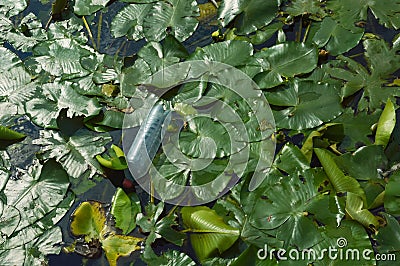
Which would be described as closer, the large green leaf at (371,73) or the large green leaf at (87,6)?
the large green leaf at (371,73)

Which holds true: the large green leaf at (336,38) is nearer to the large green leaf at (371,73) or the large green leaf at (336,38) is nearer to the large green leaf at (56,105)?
the large green leaf at (371,73)

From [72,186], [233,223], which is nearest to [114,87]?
[72,186]

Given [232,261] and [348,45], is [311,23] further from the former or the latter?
[232,261]

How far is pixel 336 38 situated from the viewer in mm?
1800

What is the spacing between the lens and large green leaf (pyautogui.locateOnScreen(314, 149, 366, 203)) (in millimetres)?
Result: 1416

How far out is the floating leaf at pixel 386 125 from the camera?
1.50 metres

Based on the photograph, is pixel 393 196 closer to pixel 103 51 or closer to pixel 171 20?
pixel 171 20

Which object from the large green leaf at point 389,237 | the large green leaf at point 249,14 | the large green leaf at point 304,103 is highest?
the large green leaf at point 249,14

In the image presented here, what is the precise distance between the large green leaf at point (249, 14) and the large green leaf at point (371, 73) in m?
0.31

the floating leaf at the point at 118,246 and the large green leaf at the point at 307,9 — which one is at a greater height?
the large green leaf at the point at 307,9

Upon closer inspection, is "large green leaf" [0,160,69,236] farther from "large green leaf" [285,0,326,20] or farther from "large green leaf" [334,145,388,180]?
"large green leaf" [285,0,326,20]

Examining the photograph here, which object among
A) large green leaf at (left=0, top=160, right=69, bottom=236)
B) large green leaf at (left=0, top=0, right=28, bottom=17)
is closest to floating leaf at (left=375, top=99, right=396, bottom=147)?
large green leaf at (left=0, top=160, right=69, bottom=236)

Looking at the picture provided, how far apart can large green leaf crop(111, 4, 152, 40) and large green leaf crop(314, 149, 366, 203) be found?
844mm

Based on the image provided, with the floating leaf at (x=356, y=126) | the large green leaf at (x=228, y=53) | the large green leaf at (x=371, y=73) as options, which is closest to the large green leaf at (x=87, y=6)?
the large green leaf at (x=228, y=53)
